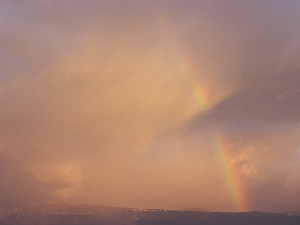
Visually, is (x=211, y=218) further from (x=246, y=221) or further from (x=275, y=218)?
(x=275, y=218)

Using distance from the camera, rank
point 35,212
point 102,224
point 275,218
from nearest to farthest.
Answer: point 102,224 < point 275,218 < point 35,212

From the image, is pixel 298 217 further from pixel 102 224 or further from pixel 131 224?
pixel 102 224

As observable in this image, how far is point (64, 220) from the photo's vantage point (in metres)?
132

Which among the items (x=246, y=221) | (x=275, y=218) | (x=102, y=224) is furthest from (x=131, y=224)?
(x=275, y=218)

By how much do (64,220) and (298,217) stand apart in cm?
8145

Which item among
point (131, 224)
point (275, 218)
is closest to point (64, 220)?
point (131, 224)

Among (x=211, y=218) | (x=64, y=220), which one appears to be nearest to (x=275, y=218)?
(x=211, y=218)

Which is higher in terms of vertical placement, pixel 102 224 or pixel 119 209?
pixel 119 209

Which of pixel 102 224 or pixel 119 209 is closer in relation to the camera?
pixel 102 224

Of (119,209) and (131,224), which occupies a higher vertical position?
(119,209)

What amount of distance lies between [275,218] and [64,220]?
237ft

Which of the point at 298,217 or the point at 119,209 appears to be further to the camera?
the point at 119,209

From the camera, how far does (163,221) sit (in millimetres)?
134125

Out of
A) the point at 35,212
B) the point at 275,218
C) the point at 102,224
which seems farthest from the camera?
the point at 35,212
